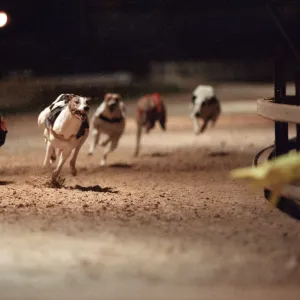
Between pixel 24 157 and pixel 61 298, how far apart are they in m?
9.96

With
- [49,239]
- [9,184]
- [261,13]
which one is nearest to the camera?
[49,239]

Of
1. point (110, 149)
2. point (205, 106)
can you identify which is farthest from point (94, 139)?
point (205, 106)

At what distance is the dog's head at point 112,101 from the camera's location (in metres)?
14.8

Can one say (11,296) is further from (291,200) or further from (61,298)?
(291,200)

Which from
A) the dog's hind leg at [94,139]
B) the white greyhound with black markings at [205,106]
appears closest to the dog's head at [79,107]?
the dog's hind leg at [94,139]

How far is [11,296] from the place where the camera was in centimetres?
586

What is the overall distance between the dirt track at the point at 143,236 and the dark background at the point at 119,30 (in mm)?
2528

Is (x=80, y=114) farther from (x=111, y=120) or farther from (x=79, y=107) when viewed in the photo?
(x=111, y=120)

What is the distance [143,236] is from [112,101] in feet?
23.2

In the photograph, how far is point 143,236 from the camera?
8.00m

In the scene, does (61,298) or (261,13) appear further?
(261,13)

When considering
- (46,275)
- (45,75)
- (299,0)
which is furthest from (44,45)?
(46,275)

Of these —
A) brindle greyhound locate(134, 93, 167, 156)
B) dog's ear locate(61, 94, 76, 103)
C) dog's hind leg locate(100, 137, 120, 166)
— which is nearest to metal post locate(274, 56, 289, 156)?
A: dog's ear locate(61, 94, 76, 103)

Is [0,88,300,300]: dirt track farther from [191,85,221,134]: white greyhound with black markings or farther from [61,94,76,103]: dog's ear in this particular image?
[191,85,221,134]: white greyhound with black markings
